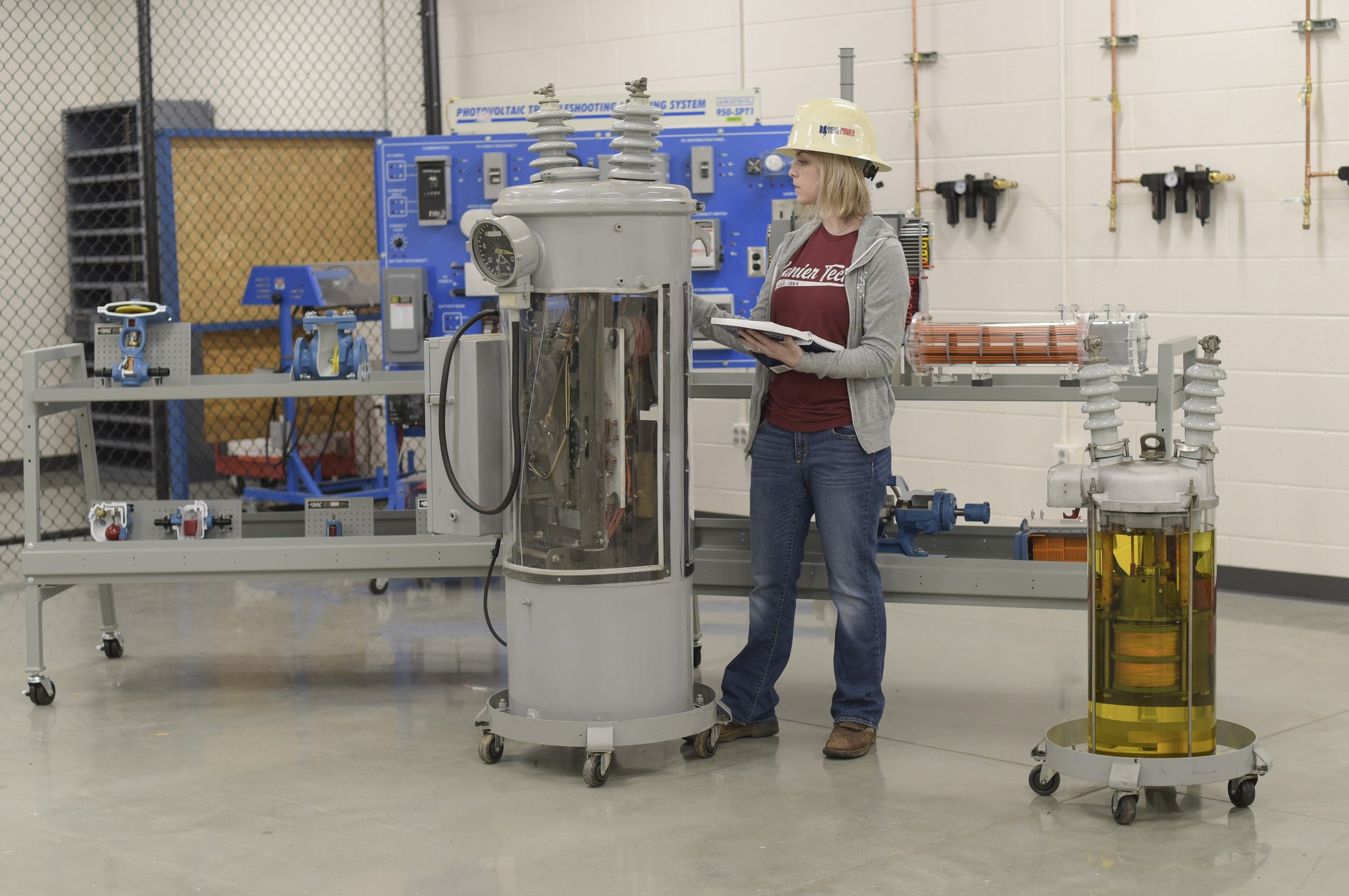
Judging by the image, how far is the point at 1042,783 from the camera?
3416mm

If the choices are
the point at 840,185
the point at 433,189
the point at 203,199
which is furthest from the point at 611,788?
the point at 203,199

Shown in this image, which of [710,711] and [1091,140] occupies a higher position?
[1091,140]

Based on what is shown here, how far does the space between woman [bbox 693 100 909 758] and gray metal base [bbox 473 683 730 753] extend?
1.05 ft

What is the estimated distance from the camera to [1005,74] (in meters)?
6.04

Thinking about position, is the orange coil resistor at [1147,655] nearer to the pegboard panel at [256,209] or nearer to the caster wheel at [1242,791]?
the caster wheel at [1242,791]

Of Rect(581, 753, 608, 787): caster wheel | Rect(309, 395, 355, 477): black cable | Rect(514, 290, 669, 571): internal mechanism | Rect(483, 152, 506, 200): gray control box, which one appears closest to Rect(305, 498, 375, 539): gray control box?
Rect(514, 290, 669, 571): internal mechanism

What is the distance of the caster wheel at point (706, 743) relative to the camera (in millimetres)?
3775

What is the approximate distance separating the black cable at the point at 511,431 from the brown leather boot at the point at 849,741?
997mm

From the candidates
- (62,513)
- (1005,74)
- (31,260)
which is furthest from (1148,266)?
(31,260)

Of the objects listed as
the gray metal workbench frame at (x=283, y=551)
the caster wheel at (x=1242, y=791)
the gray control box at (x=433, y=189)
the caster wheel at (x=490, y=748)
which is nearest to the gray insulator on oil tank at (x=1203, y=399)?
the gray metal workbench frame at (x=283, y=551)

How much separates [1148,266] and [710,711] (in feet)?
9.64

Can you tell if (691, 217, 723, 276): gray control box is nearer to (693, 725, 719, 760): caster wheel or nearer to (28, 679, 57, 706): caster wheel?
(693, 725, 719, 760): caster wheel

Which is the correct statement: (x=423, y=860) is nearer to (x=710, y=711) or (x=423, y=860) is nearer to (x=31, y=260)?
(x=710, y=711)

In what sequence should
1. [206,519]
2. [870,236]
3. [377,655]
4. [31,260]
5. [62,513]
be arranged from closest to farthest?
[870,236] → [206,519] → [377,655] → [62,513] → [31,260]
